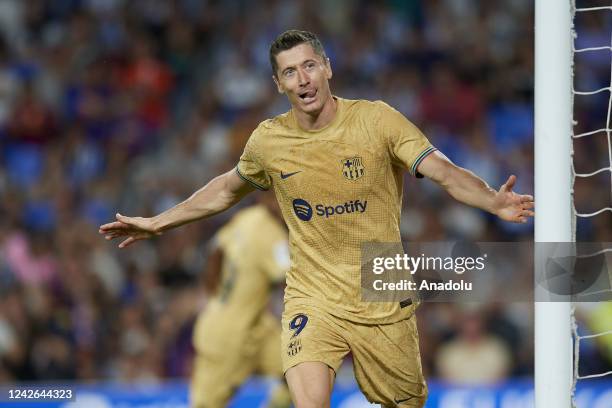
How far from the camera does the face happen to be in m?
4.89

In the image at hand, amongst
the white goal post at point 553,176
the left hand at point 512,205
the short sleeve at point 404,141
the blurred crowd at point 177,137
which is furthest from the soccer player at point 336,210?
the blurred crowd at point 177,137

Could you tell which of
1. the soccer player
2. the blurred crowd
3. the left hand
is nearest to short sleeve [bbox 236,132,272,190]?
the soccer player

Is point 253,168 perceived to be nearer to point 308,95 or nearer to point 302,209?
point 302,209

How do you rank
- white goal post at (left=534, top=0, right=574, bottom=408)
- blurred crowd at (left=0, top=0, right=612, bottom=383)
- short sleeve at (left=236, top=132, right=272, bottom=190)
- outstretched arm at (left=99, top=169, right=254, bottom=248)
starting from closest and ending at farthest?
white goal post at (left=534, top=0, right=574, bottom=408), short sleeve at (left=236, top=132, right=272, bottom=190), outstretched arm at (left=99, top=169, right=254, bottom=248), blurred crowd at (left=0, top=0, right=612, bottom=383)

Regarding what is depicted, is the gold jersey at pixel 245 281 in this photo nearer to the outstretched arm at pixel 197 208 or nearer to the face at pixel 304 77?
the outstretched arm at pixel 197 208

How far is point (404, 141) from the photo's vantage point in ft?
15.9

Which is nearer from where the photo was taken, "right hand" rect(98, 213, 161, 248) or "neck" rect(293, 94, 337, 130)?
"neck" rect(293, 94, 337, 130)

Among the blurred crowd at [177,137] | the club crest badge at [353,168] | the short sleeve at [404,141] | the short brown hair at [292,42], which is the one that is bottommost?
the club crest badge at [353,168]

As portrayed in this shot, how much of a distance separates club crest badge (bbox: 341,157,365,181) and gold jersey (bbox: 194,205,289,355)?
301cm

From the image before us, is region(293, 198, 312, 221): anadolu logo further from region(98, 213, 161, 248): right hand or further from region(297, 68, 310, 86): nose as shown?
region(98, 213, 161, 248): right hand

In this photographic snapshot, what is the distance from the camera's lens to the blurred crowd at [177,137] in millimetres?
9750

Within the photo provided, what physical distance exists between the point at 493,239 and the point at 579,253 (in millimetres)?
5784

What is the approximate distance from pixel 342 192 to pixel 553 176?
0.90 metres

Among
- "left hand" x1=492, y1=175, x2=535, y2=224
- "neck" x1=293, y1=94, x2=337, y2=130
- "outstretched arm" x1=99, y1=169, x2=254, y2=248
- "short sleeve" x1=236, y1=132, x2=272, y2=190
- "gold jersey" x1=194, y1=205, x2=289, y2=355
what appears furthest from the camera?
"gold jersey" x1=194, y1=205, x2=289, y2=355
